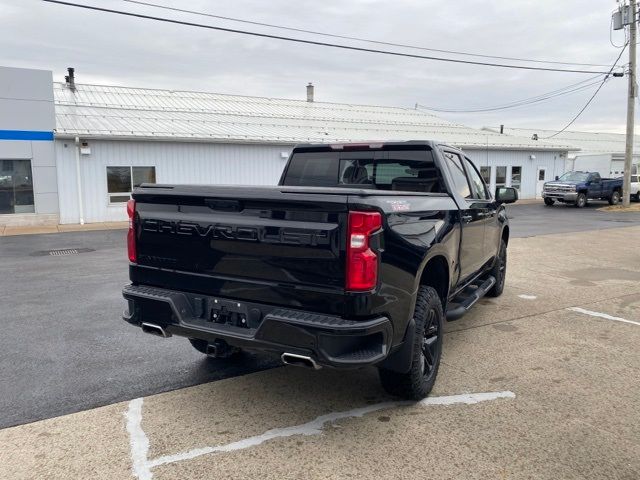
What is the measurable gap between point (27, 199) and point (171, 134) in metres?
5.24

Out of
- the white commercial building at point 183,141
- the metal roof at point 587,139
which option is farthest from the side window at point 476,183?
the metal roof at point 587,139

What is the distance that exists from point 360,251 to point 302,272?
39 centimetres

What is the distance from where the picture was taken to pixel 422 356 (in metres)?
3.90

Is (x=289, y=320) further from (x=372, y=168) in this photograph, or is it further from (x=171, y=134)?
(x=171, y=134)

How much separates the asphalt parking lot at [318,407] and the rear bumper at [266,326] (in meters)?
0.64

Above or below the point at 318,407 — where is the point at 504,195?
above

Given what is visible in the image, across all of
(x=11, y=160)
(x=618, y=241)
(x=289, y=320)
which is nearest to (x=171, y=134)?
(x=11, y=160)

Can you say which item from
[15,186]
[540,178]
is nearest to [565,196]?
[540,178]

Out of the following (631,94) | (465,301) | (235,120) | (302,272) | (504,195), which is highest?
(631,94)

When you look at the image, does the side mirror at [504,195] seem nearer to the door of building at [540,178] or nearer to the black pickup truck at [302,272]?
the black pickup truck at [302,272]

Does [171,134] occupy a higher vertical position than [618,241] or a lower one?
higher

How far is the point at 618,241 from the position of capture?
13.8 meters

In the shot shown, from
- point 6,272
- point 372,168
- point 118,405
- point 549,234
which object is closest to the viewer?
point 118,405

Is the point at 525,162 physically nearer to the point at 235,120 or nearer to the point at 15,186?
the point at 235,120
